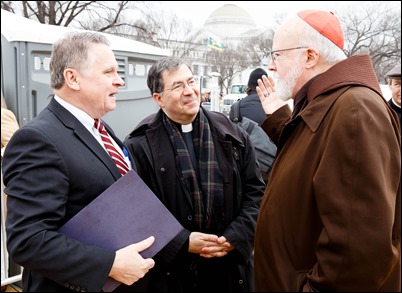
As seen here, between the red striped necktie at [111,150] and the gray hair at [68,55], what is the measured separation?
0.88 feet

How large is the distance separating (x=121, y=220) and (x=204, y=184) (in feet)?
2.59

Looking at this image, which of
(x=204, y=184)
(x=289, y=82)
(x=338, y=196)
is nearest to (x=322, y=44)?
(x=289, y=82)

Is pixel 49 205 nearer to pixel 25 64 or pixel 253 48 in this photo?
pixel 25 64

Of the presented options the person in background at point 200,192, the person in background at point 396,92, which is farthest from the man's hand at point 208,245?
the person in background at point 396,92

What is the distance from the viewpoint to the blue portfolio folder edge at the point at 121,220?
142 centimetres

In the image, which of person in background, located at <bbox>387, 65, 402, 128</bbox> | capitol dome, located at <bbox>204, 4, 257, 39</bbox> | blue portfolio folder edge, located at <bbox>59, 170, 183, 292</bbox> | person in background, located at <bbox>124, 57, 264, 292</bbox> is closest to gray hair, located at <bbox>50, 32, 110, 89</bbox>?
blue portfolio folder edge, located at <bbox>59, 170, 183, 292</bbox>

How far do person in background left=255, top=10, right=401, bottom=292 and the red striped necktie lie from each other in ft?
2.25

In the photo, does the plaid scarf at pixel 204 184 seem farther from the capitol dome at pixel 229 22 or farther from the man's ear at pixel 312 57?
the capitol dome at pixel 229 22

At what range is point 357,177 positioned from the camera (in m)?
1.26

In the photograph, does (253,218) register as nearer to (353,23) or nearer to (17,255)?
(17,255)

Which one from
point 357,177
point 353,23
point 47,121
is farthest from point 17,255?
point 353,23

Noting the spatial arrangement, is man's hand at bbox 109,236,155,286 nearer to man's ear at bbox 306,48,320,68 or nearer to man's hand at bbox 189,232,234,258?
man's hand at bbox 189,232,234,258

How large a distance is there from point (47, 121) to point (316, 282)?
1207mm

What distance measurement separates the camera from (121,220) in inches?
58.4
